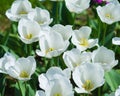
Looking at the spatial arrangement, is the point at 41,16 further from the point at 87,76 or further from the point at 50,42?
the point at 87,76

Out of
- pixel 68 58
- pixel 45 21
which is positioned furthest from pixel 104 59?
pixel 45 21

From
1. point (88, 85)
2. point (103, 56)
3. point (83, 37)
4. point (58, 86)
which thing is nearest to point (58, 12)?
point (83, 37)

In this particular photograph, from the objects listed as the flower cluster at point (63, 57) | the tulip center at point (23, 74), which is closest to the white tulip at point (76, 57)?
the flower cluster at point (63, 57)

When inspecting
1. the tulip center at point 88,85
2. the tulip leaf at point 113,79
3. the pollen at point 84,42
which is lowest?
the tulip leaf at point 113,79

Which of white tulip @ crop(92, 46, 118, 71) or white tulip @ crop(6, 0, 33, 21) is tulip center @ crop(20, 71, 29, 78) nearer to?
white tulip @ crop(92, 46, 118, 71)

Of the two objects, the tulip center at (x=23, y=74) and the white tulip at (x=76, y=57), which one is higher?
the white tulip at (x=76, y=57)

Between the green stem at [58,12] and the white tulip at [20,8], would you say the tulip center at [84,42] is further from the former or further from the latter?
the green stem at [58,12]

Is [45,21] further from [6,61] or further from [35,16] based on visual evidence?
[6,61]

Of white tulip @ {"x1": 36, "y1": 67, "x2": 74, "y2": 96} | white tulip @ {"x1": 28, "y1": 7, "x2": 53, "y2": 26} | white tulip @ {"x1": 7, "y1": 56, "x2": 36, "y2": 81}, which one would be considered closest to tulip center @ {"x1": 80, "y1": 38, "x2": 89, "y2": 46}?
white tulip @ {"x1": 28, "y1": 7, "x2": 53, "y2": 26}

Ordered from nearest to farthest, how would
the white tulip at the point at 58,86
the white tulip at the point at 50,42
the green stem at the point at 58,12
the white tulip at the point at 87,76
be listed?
the white tulip at the point at 58,86 < the white tulip at the point at 87,76 < the white tulip at the point at 50,42 < the green stem at the point at 58,12
